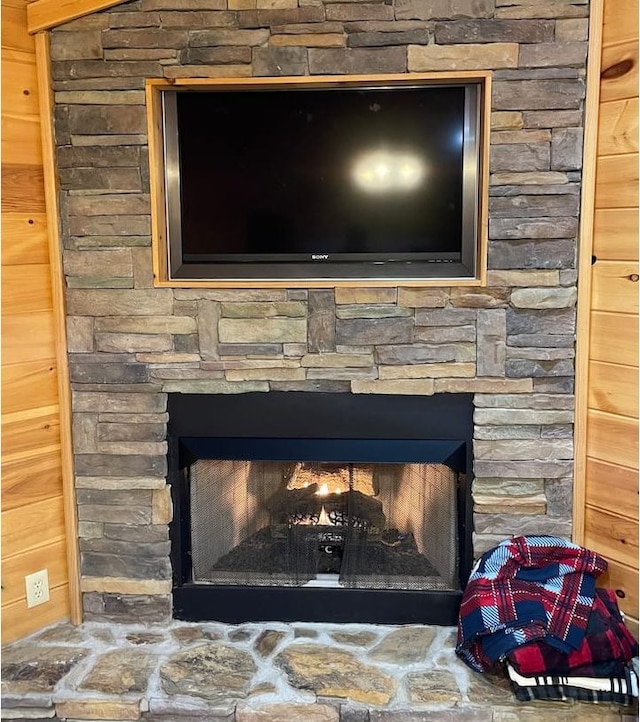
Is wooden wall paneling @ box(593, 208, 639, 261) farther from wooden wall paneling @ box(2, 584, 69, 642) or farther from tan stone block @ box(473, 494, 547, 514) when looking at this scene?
wooden wall paneling @ box(2, 584, 69, 642)

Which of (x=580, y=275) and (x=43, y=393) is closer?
(x=580, y=275)

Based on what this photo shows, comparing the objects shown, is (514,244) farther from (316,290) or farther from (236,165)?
(236,165)

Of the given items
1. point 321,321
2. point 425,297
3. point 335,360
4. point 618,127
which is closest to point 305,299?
point 321,321

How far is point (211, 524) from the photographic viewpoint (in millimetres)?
2275


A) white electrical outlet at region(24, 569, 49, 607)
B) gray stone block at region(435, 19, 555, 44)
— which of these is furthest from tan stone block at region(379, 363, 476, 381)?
white electrical outlet at region(24, 569, 49, 607)

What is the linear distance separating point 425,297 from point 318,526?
0.81 m

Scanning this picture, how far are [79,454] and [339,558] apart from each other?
0.87 meters

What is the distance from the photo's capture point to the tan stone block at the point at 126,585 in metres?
2.20

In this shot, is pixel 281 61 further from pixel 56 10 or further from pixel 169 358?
pixel 169 358

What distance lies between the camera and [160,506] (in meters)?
2.19

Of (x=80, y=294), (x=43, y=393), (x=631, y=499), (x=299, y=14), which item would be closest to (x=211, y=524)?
(x=43, y=393)

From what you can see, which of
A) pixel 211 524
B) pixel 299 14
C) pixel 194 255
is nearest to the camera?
pixel 299 14

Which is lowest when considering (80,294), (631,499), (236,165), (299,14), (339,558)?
(339,558)

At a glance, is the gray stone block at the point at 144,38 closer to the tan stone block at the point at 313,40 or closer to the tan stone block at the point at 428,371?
the tan stone block at the point at 313,40
